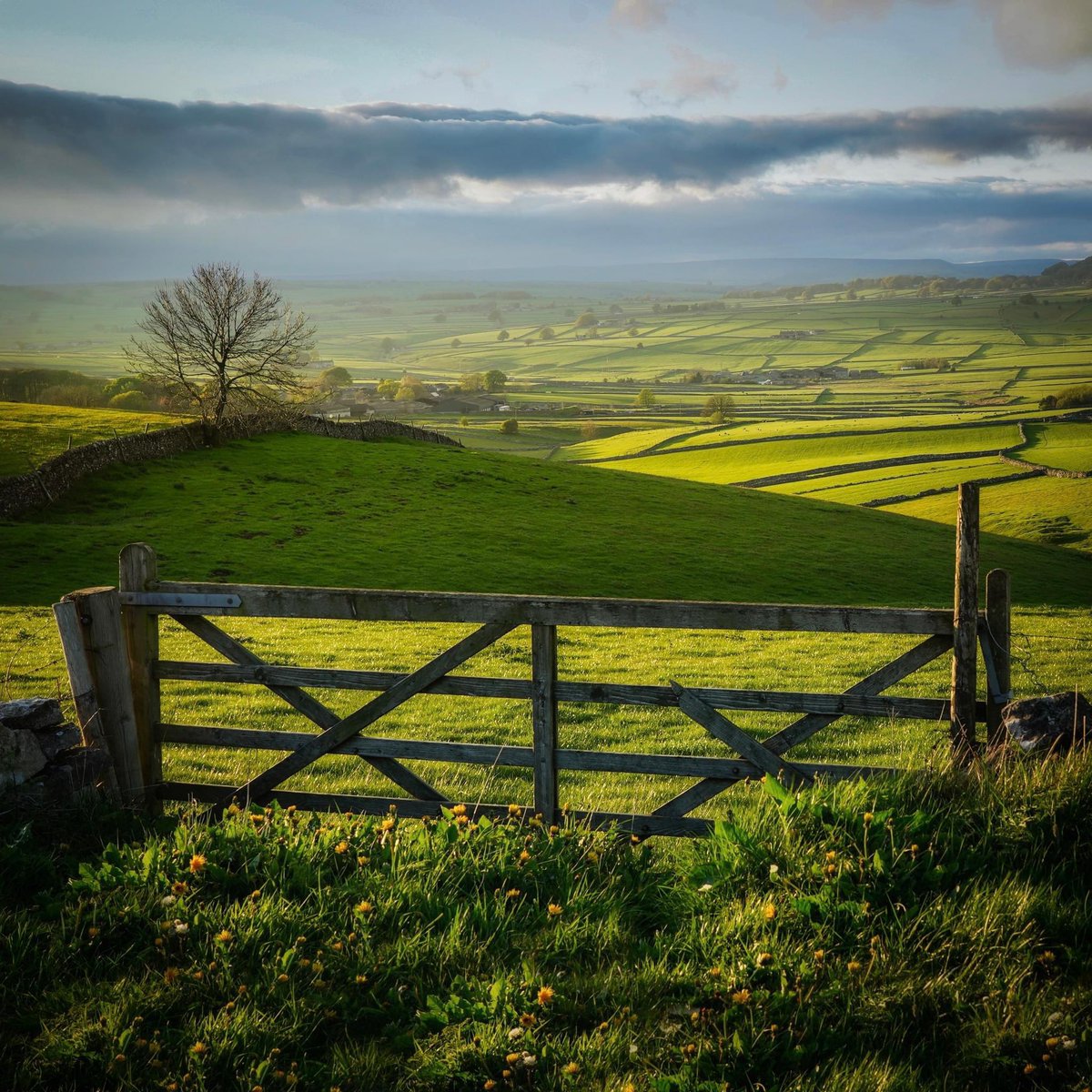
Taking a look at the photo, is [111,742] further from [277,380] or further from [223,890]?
[277,380]

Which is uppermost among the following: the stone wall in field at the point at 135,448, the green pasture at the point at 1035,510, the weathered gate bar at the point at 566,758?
the stone wall in field at the point at 135,448

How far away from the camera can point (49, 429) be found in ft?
188

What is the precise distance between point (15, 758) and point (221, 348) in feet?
200

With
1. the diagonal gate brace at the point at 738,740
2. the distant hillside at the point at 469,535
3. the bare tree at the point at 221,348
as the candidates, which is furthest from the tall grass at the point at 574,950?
the bare tree at the point at 221,348

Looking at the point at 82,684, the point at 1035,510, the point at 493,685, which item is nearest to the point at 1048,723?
the point at 493,685

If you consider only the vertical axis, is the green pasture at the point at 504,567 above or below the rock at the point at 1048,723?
below

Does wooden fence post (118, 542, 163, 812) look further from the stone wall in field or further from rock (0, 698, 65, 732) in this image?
the stone wall in field

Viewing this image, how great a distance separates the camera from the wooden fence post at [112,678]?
22.9 feet

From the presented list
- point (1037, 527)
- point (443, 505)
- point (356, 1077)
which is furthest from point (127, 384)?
point (356, 1077)

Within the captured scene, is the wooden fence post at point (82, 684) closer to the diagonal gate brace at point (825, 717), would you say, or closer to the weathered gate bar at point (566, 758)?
the weathered gate bar at point (566, 758)

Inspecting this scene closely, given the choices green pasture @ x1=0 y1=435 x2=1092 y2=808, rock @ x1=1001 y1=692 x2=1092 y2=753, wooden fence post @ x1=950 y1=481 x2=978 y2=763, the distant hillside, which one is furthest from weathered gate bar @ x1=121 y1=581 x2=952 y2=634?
the distant hillside

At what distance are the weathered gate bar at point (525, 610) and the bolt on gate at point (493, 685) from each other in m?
0.01

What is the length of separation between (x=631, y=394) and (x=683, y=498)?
138183 mm

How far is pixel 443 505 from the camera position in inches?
1880
